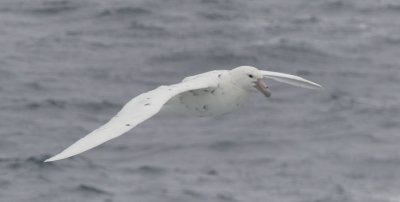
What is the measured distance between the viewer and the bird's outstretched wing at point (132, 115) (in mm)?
17797

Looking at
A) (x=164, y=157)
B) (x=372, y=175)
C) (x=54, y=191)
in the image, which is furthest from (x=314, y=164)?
(x=54, y=191)

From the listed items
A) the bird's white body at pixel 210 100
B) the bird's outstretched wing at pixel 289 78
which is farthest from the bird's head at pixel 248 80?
the bird's outstretched wing at pixel 289 78

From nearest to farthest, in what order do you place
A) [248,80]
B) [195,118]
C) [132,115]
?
[132,115], [248,80], [195,118]

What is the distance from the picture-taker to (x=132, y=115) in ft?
62.2

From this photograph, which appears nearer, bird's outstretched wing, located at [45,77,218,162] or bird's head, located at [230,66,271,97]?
bird's outstretched wing, located at [45,77,218,162]

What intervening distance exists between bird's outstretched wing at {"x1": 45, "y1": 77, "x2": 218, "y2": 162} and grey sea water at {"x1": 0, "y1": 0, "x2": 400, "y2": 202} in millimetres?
10932

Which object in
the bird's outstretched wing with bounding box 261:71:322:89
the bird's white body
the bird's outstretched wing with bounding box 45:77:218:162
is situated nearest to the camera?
the bird's outstretched wing with bounding box 45:77:218:162

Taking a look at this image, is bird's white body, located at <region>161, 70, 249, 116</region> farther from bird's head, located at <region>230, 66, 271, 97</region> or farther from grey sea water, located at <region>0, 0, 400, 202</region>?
grey sea water, located at <region>0, 0, 400, 202</region>

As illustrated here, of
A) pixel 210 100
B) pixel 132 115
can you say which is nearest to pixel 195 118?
pixel 210 100

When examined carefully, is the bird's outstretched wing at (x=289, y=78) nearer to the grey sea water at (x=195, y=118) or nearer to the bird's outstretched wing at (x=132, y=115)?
the bird's outstretched wing at (x=132, y=115)

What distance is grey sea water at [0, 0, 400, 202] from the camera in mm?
32594

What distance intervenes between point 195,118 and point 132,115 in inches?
656

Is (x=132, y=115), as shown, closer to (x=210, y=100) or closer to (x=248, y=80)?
(x=210, y=100)

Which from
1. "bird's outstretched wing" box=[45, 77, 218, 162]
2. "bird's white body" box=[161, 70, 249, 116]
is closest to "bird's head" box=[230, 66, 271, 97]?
"bird's white body" box=[161, 70, 249, 116]
